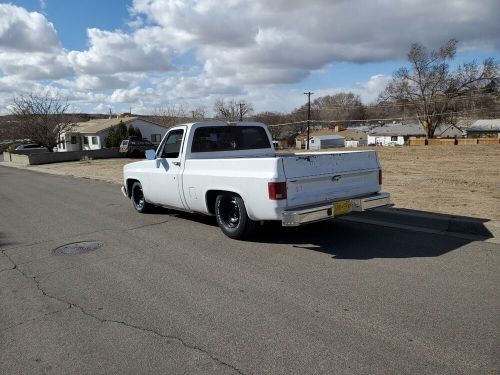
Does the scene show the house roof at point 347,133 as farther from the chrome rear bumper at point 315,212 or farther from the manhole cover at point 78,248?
the manhole cover at point 78,248

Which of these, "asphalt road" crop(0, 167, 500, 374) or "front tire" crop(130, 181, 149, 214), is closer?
"asphalt road" crop(0, 167, 500, 374)

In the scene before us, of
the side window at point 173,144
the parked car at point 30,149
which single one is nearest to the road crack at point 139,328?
the side window at point 173,144

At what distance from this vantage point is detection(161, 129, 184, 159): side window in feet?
25.0

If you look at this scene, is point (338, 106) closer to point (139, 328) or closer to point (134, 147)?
point (134, 147)

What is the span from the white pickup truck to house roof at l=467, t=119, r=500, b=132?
278 feet

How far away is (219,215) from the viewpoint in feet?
21.9

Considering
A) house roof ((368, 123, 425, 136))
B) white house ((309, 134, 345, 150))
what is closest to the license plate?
white house ((309, 134, 345, 150))

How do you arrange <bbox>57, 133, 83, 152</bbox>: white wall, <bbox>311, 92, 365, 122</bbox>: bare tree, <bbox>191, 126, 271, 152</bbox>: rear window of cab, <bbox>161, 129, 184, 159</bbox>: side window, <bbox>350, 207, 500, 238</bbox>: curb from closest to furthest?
<bbox>350, 207, 500, 238</bbox>: curb < <bbox>191, 126, 271, 152</bbox>: rear window of cab < <bbox>161, 129, 184, 159</bbox>: side window < <bbox>57, 133, 83, 152</bbox>: white wall < <bbox>311, 92, 365, 122</bbox>: bare tree

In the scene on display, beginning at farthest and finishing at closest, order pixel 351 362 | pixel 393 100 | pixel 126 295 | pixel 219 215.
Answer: pixel 393 100
pixel 219 215
pixel 126 295
pixel 351 362

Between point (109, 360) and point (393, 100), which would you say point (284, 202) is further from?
point (393, 100)

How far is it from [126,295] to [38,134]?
44.9 m

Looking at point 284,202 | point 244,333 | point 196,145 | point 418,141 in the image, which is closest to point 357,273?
point 284,202

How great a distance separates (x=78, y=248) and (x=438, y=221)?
570 cm

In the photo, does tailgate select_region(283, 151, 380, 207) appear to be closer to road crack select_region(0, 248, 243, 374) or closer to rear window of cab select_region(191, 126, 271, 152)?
rear window of cab select_region(191, 126, 271, 152)
